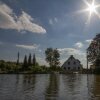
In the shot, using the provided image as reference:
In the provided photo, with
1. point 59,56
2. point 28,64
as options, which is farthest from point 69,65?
point 28,64

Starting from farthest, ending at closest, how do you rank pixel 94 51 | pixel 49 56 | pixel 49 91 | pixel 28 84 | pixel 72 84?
pixel 49 56 < pixel 94 51 < pixel 72 84 < pixel 28 84 < pixel 49 91

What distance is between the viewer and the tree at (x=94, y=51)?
3007 inches

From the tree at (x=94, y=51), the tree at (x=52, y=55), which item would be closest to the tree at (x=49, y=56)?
the tree at (x=52, y=55)

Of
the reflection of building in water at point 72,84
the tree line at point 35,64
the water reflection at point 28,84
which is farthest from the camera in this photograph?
the tree line at point 35,64

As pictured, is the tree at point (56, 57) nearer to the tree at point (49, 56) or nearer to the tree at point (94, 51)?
the tree at point (49, 56)

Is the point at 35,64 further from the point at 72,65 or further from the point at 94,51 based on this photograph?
the point at 94,51

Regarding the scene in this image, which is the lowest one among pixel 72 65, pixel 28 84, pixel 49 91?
pixel 49 91

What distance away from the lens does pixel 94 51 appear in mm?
78625

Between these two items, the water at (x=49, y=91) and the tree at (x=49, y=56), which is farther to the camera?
the tree at (x=49, y=56)

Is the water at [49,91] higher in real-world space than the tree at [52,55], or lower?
lower

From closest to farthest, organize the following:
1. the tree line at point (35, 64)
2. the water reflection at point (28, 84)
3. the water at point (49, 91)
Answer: the water at point (49, 91) < the water reflection at point (28, 84) < the tree line at point (35, 64)

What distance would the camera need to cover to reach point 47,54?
11069 centimetres

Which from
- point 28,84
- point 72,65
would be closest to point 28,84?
point 28,84

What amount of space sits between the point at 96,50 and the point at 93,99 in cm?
6547
